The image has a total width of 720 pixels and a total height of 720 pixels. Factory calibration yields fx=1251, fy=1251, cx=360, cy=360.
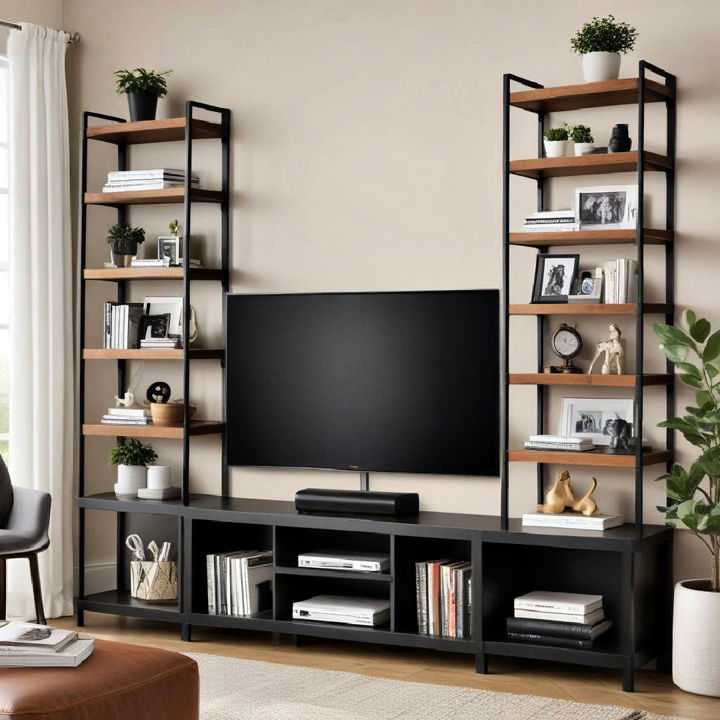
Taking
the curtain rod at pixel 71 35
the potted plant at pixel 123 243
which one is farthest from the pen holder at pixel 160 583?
the curtain rod at pixel 71 35

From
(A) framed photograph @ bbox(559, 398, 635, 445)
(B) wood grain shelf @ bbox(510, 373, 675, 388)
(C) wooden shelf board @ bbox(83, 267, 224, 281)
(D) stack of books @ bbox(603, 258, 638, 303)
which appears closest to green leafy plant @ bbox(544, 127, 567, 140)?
(D) stack of books @ bbox(603, 258, 638, 303)

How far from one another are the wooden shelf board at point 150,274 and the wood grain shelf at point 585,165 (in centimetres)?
145

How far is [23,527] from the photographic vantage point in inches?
203

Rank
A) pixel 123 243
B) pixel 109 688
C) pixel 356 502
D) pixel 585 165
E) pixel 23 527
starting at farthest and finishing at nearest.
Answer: pixel 123 243 < pixel 23 527 < pixel 356 502 < pixel 585 165 < pixel 109 688

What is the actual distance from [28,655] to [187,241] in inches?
98.3

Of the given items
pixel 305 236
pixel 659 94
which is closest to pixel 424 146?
pixel 305 236

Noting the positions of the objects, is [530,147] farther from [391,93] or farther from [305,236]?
[305,236]

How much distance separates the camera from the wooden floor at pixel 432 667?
4.31 m

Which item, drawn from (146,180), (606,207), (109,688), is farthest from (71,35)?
(109,688)

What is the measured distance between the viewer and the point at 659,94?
4.65 metres

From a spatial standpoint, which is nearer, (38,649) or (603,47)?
(38,649)

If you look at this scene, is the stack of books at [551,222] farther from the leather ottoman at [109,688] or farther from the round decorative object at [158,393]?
the leather ottoman at [109,688]

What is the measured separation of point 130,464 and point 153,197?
1.20 m

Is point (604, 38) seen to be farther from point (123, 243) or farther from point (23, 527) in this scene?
point (23, 527)
